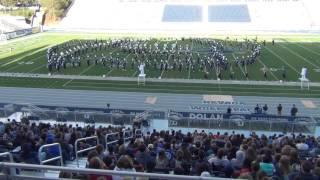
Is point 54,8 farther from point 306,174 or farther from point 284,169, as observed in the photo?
point 306,174

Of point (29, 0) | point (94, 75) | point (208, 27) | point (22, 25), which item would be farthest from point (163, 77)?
point (29, 0)

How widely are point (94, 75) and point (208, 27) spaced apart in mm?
37340

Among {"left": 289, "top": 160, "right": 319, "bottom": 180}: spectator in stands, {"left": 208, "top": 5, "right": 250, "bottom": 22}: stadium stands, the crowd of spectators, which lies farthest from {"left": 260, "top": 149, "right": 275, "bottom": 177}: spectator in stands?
{"left": 208, "top": 5, "right": 250, "bottom": 22}: stadium stands

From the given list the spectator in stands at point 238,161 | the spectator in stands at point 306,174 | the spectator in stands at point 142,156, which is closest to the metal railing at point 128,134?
the spectator in stands at point 142,156

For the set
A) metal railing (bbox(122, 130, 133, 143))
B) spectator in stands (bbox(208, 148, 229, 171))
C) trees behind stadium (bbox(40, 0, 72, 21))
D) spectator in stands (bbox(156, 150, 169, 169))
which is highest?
trees behind stadium (bbox(40, 0, 72, 21))

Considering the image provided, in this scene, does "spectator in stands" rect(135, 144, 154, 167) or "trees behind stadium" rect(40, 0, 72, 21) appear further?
"trees behind stadium" rect(40, 0, 72, 21)

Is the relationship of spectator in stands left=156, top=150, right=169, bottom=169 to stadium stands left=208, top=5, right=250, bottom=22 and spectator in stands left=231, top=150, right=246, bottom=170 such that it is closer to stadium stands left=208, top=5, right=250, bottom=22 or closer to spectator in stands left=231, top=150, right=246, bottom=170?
spectator in stands left=231, top=150, right=246, bottom=170

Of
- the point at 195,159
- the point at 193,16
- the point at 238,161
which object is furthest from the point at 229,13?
the point at 238,161

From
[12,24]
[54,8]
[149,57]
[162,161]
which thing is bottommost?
[162,161]

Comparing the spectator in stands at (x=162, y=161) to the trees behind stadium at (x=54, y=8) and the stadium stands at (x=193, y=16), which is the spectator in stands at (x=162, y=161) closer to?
the stadium stands at (x=193, y=16)

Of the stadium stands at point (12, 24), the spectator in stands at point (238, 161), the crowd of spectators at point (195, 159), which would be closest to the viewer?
the crowd of spectators at point (195, 159)

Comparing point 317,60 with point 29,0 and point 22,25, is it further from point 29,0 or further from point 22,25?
point 29,0

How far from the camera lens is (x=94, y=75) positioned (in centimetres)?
3144

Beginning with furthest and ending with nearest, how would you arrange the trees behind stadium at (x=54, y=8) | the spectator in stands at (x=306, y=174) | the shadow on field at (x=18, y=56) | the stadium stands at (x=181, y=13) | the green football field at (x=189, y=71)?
the trees behind stadium at (x=54, y=8)
the stadium stands at (x=181, y=13)
the shadow on field at (x=18, y=56)
the green football field at (x=189, y=71)
the spectator in stands at (x=306, y=174)
